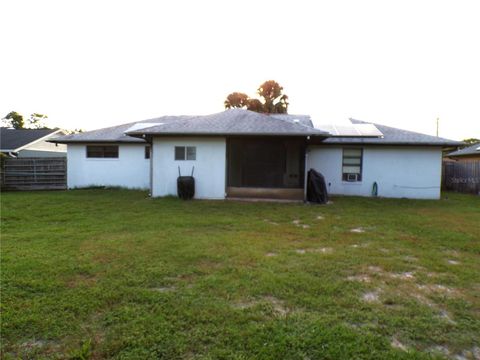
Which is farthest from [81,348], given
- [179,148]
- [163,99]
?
[163,99]

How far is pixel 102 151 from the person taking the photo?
14305 mm

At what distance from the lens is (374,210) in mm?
8953

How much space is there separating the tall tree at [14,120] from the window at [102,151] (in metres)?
38.5

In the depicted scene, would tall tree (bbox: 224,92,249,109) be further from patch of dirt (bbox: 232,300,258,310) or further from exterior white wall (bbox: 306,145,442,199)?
patch of dirt (bbox: 232,300,258,310)

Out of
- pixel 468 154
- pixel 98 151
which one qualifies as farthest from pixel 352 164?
pixel 98 151

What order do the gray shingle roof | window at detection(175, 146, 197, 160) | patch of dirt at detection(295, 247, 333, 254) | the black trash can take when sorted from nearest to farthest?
1. patch of dirt at detection(295, 247, 333, 254)
2. the gray shingle roof
3. the black trash can
4. window at detection(175, 146, 197, 160)

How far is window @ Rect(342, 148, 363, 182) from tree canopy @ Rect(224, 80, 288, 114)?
15.3 metres

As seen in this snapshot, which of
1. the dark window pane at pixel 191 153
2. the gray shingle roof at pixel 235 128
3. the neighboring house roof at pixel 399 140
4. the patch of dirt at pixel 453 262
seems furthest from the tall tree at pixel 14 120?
the patch of dirt at pixel 453 262

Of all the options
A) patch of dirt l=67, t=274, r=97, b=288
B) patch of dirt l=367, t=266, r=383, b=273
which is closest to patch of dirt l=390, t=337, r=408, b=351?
patch of dirt l=367, t=266, r=383, b=273

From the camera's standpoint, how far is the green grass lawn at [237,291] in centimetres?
232

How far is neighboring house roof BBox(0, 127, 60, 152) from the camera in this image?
2144 centimetres

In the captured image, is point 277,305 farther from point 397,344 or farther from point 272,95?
point 272,95

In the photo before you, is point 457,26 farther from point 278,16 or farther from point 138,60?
point 138,60

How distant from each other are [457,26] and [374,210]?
6127 millimetres
